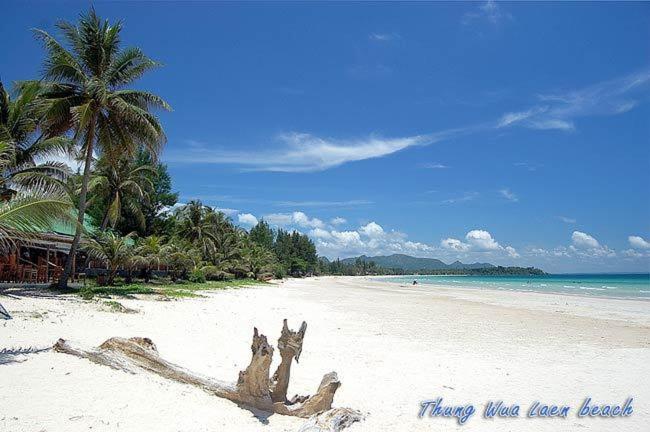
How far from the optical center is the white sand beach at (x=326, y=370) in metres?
4.61

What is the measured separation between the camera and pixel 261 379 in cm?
504

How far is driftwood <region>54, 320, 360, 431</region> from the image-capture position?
16.3ft

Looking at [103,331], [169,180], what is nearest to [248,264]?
[169,180]

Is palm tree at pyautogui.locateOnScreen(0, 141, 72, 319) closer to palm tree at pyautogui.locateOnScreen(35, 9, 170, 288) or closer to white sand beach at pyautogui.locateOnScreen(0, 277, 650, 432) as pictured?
white sand beach at pyautogui.locateOnScreen(0, 277, 650, 432)

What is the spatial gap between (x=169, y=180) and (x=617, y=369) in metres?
39.8

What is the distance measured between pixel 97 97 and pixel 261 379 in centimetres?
1599

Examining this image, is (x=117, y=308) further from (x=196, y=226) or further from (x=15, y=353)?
(x=196, y=226)

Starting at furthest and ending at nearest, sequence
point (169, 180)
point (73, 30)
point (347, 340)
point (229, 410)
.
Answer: point (169, 180)
point (73, 30)
point (347, 340)
point (229, 410)

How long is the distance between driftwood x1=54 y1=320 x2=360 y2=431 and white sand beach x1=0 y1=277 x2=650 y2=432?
135 millimetres

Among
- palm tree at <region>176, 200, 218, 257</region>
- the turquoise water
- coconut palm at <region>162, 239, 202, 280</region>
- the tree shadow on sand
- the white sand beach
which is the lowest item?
the turquoise water

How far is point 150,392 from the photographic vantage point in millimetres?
5031

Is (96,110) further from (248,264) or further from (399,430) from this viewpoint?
(248,264)

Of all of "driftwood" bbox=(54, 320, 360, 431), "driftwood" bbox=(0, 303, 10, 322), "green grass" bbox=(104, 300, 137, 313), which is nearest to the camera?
"driftwood" bbox=(54, 320, 360, 431)

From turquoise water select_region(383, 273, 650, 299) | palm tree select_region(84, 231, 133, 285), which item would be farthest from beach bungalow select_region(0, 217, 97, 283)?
turquoise water select_region(383, 273, 650, 299)
